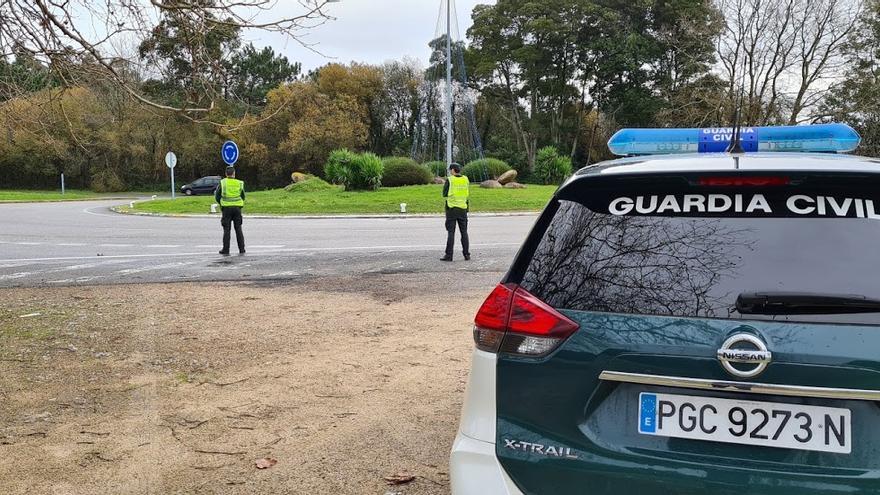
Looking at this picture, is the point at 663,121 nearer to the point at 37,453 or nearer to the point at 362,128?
the point at 362,128

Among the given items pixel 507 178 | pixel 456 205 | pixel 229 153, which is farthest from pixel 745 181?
pixel 507 178

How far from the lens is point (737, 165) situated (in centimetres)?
217

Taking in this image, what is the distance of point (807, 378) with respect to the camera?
72.7 inches

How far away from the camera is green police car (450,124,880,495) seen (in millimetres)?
1851

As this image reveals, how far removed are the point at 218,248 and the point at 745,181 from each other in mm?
14140

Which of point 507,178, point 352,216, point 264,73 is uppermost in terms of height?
point 264,73

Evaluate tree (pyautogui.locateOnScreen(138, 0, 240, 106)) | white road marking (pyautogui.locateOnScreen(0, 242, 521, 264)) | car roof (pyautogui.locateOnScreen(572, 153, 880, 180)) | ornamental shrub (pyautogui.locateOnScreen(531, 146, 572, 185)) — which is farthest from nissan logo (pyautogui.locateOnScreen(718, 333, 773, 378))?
ornamental shrub (pyautogui.locateOnScreen(531, 146, 572, 185))

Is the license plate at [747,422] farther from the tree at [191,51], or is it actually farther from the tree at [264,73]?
the tree at [264,73]

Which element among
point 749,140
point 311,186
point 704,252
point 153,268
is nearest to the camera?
point 704,252

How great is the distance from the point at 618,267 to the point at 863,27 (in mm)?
38075

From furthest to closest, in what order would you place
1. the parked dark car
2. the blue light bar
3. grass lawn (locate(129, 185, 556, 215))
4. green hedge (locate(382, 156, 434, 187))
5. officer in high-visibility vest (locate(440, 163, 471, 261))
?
1. the parked dark car
2. green hedge (locate(382, 156, 434, 187))
3. grass lawn (locate(129, 185, 556, 215))
4. officer in high-visibility vest (locate(440, 163, 471, 261))
5. the blue light bar

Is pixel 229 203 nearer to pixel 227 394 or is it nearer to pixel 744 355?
pixel 227 394

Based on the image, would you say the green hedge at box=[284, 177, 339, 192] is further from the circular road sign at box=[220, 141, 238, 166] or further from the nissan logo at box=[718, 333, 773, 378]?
the nissan logo at box=[718, 333, 773, 378]

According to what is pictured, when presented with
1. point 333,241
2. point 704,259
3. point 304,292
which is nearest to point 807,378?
point 704,259
